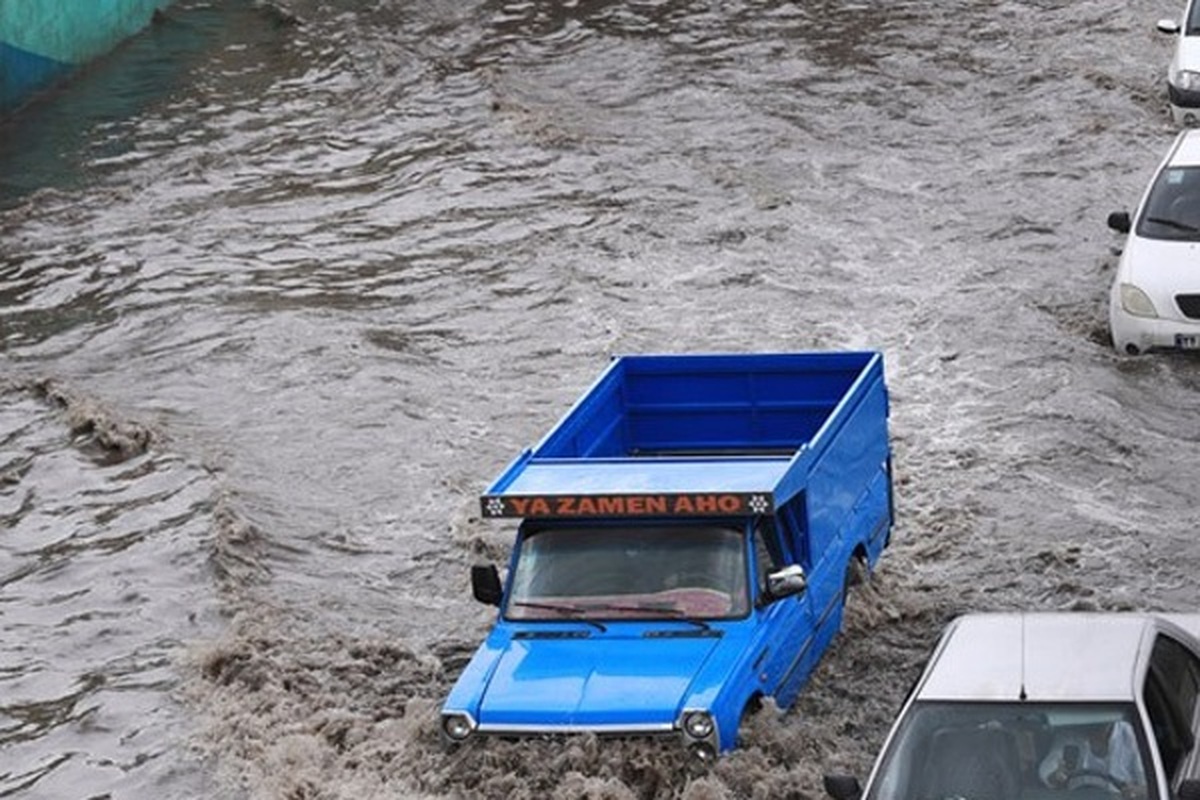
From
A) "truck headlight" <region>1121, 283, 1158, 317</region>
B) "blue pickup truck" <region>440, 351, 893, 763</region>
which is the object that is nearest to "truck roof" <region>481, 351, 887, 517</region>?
"blue pickup truck" <region>440, 351, 893, 763</region>

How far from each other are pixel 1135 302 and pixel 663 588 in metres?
7.25

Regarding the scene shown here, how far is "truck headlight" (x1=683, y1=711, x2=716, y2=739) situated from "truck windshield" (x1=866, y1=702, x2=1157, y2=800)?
144 cm

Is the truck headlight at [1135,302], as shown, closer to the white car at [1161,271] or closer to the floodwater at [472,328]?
the white car at [1161,271]

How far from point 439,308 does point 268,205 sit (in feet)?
14.1

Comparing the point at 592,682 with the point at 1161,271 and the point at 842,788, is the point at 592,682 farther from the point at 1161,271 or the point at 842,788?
the point at 1161,271

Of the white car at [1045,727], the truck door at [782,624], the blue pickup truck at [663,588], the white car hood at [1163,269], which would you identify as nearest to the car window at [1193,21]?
the white car hood at [1163,269]

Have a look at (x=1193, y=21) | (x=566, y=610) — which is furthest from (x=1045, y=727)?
(x=1193, y=21)

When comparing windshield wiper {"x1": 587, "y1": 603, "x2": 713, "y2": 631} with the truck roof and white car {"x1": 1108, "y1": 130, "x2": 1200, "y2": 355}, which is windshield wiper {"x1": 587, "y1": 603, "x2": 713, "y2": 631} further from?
white car {"x1": 1108, "y1": 130, "x2": 1200, "y2": 355}

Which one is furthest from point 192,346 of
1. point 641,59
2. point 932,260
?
point 641,59

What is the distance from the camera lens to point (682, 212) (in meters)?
24.6

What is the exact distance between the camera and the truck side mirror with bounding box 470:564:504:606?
1249 cm

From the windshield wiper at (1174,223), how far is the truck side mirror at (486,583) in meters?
8.26

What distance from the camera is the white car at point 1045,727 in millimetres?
9695

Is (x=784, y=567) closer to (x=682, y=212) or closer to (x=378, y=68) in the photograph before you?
(x=682, y=212)
